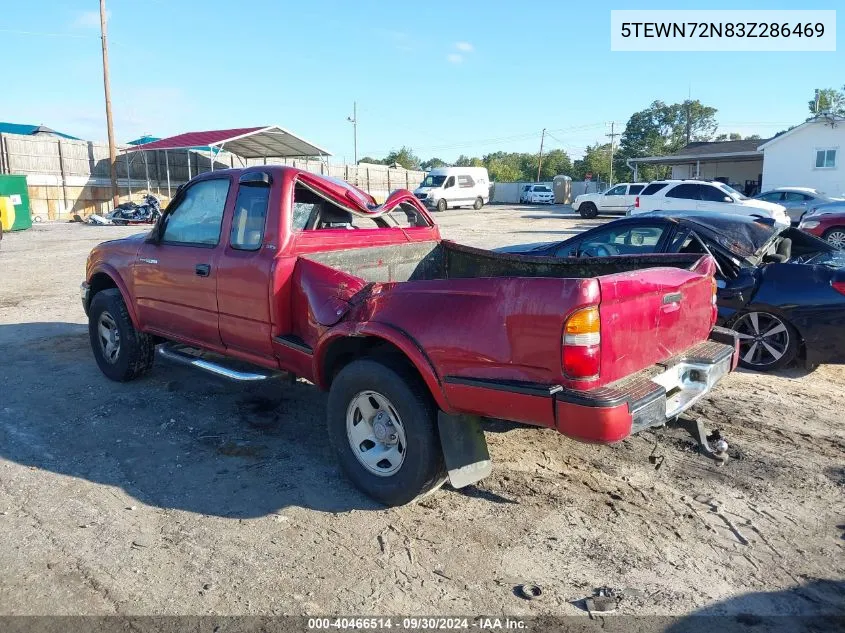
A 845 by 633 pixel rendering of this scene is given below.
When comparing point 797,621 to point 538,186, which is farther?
point 538,186

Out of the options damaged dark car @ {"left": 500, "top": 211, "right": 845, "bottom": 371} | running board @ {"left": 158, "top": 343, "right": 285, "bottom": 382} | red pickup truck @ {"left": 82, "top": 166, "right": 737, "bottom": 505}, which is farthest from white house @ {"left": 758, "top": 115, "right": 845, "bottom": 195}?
running board @ {"left": 158, "top": 343, "right": 285, "bottom": 382}

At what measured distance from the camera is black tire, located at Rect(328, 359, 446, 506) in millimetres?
3375

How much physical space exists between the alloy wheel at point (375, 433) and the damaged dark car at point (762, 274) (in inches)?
109

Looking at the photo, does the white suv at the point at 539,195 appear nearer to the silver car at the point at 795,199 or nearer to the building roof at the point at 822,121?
the building roof at the point at 822,121

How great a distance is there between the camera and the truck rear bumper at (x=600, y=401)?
281cm

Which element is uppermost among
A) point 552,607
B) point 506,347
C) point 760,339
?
point 506,347

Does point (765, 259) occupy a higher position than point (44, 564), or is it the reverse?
point (765, 259)

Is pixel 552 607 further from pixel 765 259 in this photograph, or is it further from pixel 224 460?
pixel 765 259

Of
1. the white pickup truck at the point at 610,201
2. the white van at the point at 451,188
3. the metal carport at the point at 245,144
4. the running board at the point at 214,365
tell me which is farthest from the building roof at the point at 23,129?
the running board at the point at 214,365

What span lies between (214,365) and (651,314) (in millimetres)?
3037

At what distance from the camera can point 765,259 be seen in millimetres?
6422

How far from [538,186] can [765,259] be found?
43350mm

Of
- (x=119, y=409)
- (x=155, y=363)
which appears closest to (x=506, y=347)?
(x=119, y=409)

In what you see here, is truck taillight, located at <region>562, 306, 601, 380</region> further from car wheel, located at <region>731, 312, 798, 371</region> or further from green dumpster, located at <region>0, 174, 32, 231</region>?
green dumpster, located at <region>0, 174, 32, 231</region>
